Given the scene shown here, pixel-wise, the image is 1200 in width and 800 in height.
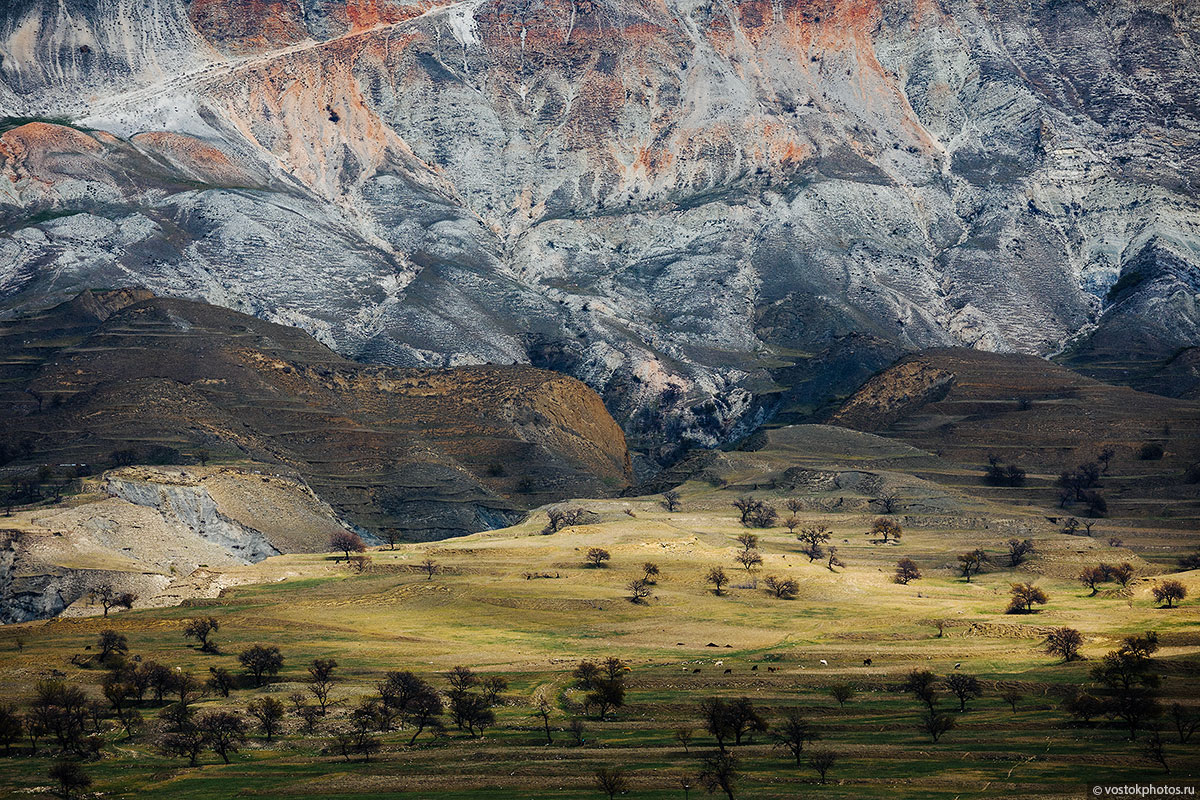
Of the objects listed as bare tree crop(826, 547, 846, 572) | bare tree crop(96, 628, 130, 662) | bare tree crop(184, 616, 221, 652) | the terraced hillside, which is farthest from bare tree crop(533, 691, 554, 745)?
bare tree crop(826, 547, 846, 572)

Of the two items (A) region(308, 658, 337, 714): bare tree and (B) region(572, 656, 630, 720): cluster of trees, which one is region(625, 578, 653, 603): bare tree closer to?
(B) region(572, 656, 630, 720): cluster of trees

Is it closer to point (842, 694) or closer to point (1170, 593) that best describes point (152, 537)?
point (842, 694)

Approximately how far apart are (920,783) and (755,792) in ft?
29.8

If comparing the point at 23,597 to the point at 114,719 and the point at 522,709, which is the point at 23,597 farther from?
the point at 522,709

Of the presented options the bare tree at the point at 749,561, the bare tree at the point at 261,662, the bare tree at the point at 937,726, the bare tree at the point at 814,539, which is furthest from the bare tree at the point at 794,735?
the bare tree at the point at 814,539

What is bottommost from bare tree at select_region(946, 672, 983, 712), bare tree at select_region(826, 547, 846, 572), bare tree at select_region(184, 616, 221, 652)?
bare tree at select_region(826, 547, 846, 572)

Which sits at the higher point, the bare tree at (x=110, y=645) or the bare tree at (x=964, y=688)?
the bare tree at (x=964, y=688)

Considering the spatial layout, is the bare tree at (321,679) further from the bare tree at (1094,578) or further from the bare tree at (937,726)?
the bare tree at (1094,578)

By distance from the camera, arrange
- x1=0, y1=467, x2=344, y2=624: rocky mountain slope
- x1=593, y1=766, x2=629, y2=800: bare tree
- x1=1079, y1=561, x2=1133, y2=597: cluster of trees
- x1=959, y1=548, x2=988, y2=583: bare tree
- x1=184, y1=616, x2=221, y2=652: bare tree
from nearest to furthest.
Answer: x1=593, y1=766, x2=629, y2=800: bare tree → x1=184, y1=616, x2=221, y2=652: bare tree → x1=0, y1=467, x2=344, y2=624: rocky mountain slope → x1=1079, y1=561, x2=1133, y2=597: cluster of trees → x1=959, y1=548, x2=988, y2=583: bare tree

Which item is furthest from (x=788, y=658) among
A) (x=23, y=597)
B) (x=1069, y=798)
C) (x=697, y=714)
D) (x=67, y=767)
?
(x=23, y=597)

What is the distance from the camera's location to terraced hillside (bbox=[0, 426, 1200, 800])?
260 feet

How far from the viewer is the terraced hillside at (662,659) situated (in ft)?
260

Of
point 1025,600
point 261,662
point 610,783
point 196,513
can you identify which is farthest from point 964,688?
point 196,513

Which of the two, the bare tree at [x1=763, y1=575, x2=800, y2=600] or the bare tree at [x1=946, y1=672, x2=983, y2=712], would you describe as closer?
the bare tree at [x1=946, y1=672, x2=983, y2=712]
